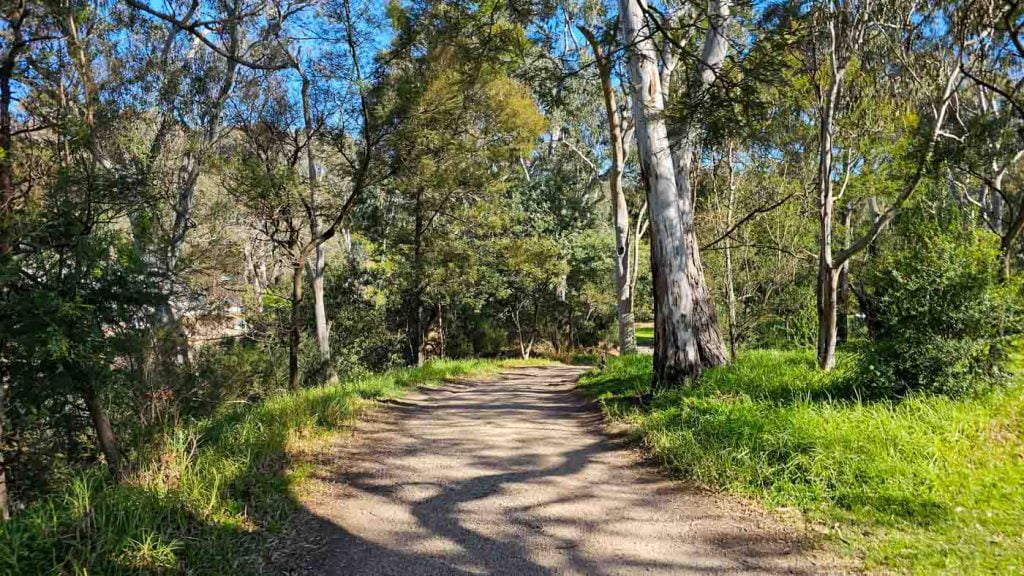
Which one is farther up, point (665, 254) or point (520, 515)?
point (665, 254)

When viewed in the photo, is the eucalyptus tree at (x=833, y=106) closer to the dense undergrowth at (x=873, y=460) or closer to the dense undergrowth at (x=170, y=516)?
the dense undergrowth at (x=873, y=460)

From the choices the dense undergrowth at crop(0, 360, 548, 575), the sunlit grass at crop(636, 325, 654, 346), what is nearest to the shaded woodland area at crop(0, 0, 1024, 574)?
the dense undergrowth at crop(0, 360, 548, 575)

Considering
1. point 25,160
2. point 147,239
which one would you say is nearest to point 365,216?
point 147,239

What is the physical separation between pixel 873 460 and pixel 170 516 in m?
4.72

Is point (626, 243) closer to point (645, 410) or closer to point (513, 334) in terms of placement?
point (645, 410)

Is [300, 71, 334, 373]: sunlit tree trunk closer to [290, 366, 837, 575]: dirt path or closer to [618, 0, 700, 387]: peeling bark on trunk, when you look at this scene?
[290, 366, 837, 575]: dirt path

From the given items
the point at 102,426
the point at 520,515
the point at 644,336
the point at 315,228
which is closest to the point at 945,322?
the point at 520,515

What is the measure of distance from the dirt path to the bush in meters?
2.61

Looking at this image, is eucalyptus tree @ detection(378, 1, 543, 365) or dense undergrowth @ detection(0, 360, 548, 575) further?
eucalyptus tree @ detection(378, 1, 543, 365)

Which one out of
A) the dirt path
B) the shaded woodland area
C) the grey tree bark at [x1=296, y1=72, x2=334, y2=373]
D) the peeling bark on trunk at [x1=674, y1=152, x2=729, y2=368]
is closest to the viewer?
the dirt path

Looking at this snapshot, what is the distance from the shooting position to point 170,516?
3.20 meters

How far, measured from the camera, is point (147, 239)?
31.1 ft

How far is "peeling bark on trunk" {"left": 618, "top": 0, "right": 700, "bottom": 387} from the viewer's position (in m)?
6.78

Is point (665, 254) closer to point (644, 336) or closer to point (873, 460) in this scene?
point (873, 460)
